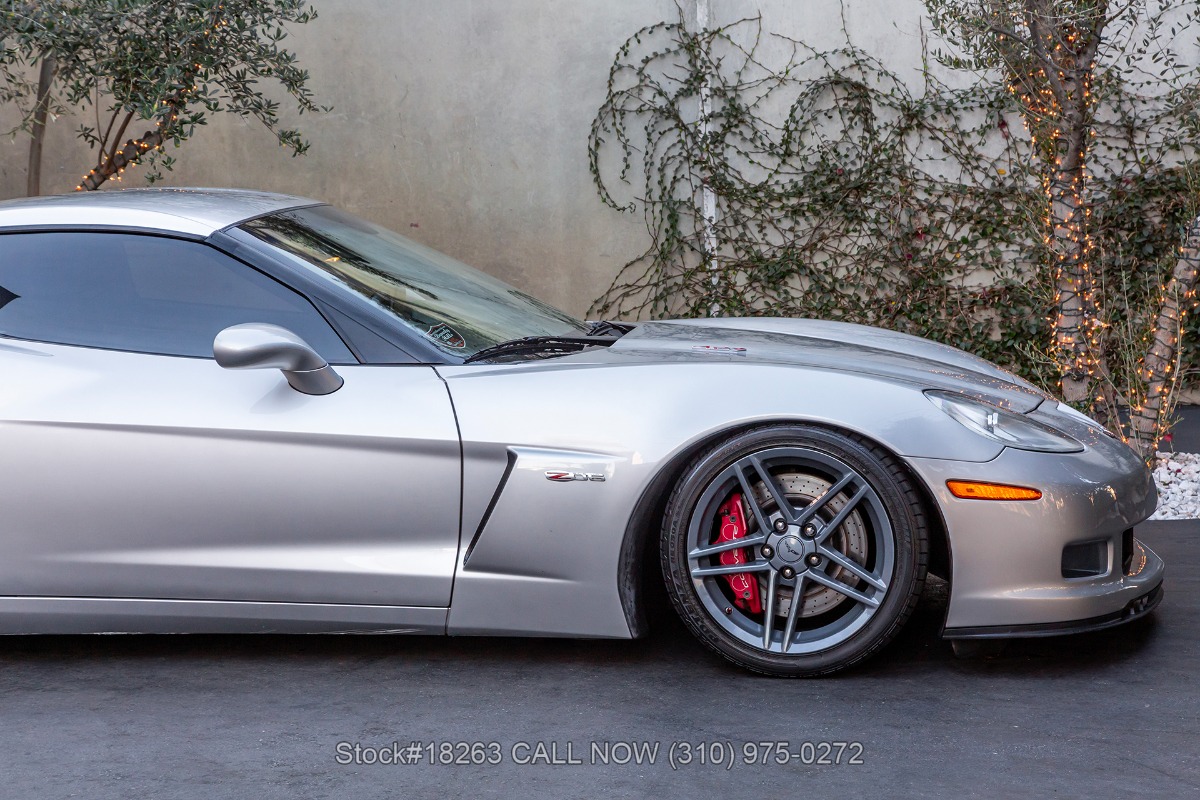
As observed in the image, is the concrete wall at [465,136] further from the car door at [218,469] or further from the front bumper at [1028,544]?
the front bumper at [1028,544]

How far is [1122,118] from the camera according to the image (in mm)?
7879

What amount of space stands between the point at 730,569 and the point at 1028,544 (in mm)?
727

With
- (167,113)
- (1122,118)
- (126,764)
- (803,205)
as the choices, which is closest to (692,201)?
(803,205)

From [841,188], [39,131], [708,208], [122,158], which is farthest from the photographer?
[708,208]

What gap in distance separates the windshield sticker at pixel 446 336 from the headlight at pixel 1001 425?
1.25 m

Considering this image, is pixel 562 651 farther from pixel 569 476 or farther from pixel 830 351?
pixel 830 351

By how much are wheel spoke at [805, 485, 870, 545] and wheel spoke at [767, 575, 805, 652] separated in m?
0.12

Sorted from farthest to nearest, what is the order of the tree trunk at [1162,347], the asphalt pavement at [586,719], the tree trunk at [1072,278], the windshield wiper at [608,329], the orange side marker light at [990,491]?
the tree trunk at [1072,278] < the tree trunk at [1162,347] < the windshield wiper at [608,329] < the orange side marker light at [990,491] < the asphalt pavement at [586,719]

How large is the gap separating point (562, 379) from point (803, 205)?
5.44 metres

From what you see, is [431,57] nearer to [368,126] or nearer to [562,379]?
[368,126]

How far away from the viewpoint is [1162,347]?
559 cm

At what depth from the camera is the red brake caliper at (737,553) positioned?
10.4ft

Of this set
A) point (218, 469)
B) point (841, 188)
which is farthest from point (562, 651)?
point (841, 188)

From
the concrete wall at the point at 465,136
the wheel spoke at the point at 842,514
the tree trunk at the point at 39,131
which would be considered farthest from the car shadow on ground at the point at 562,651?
the concrete wall at the point at 465,136
